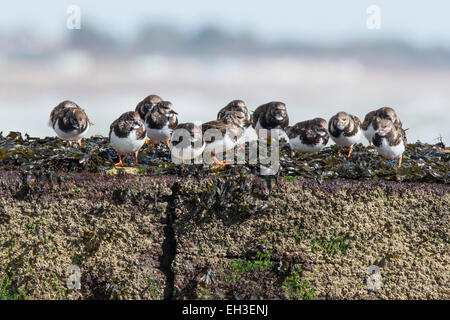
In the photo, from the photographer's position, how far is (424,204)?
323 inches

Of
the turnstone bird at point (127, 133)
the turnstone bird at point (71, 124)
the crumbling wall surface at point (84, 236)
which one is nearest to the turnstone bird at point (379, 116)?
the turnstone bird at point (127, 133)

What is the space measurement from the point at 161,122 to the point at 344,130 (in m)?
3.30

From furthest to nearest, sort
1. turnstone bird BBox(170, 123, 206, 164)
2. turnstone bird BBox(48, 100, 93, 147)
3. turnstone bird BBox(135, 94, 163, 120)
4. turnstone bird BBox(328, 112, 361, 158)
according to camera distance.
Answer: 1. turnstone bird BBox(135, 94, 163, 120)
2. turnstone bird BBox(328, 112, 361, 158)
3. turnstone bird BBox(48, 100, 93, 147)
4. turnstone bird BBox(170, 123, 206, 164)

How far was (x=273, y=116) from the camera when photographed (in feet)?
35.4

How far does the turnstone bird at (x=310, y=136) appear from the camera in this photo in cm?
950

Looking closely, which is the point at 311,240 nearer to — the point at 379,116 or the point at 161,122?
the point at 161,122

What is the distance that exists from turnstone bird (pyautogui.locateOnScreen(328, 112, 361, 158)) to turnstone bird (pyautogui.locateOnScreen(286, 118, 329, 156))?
38 centimetres

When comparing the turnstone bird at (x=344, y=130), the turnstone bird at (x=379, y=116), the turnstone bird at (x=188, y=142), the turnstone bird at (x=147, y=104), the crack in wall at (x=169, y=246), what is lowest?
the crack in wall at (x=169, y=246)

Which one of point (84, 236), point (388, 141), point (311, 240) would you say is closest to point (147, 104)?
point (84, 236)

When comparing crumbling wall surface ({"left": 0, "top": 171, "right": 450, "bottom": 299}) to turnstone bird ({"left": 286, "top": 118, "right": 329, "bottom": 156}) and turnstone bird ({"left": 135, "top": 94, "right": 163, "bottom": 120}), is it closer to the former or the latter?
turnstone bird ({"left": 286, "top": 118, "right": 329, "bottom": 156})

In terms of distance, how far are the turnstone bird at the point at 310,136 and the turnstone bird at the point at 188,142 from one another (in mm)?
2095

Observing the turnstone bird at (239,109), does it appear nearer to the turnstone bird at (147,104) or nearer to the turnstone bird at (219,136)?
the turnstone bird at (147,104)

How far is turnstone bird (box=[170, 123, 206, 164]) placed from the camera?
808 centimetres

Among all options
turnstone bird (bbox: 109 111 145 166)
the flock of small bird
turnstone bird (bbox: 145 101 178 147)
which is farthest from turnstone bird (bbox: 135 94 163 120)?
turnstone bird (bbox: 109 111 145 166)
